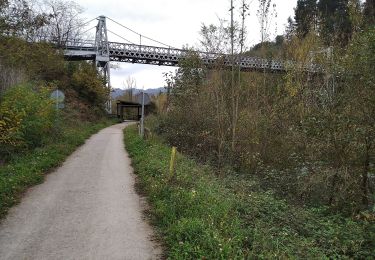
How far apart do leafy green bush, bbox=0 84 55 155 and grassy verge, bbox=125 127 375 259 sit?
595 cm

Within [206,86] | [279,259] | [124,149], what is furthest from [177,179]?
[124,149]

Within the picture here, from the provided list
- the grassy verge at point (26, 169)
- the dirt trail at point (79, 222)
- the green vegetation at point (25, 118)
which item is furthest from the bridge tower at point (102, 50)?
the dirt trail at point (79, 222)

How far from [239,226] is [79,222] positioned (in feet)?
10.8

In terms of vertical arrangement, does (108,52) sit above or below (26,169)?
above

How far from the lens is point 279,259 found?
5824 mm

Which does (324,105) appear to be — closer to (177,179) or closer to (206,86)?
(177,179)

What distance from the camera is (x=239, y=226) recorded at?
734 cm

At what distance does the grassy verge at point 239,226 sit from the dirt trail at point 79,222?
516mm

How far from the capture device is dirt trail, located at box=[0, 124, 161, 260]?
6595 mm

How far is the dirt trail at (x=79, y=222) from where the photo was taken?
21.6 feet

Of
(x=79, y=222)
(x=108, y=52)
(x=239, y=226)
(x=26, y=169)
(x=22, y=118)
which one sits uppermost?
(x=108, y=52)

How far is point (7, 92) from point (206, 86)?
28.5ft

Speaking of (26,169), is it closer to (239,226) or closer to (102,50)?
(239,226)

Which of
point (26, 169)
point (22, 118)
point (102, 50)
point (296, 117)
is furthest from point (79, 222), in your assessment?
point (102, 50)
